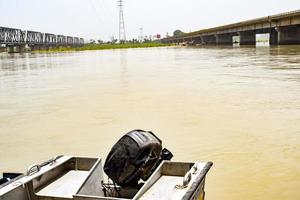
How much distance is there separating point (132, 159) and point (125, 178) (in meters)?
0.20

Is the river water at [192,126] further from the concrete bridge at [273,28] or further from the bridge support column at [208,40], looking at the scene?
the bridge support column at [208,40]

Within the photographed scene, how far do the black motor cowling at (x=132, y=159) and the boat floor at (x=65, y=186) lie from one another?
361 millimetres

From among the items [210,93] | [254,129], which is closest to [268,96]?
[210,93]

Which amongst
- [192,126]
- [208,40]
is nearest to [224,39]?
[208,40]

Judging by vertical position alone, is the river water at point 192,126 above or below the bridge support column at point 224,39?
below

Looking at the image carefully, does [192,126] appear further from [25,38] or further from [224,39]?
[25,38]

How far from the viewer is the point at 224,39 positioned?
3327 inches

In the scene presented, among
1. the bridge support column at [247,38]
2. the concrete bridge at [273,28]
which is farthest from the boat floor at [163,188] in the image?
the bridge support column at [247,38]

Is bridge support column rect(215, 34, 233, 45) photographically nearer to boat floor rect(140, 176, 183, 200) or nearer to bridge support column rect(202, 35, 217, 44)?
bridge support column rect(202, 35, 217, 44)

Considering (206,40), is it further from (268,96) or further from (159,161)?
(159,161)

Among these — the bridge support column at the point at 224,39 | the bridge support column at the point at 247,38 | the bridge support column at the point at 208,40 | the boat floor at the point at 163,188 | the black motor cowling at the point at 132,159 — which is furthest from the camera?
the bridge support column at the point at 208,40

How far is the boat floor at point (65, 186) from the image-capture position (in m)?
3.52

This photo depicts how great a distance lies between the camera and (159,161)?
3.84 metres

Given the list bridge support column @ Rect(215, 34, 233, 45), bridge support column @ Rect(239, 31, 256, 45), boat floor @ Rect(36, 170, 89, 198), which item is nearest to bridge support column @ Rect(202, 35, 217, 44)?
bridge support column @ Rect(215, 34, 233, 45)
